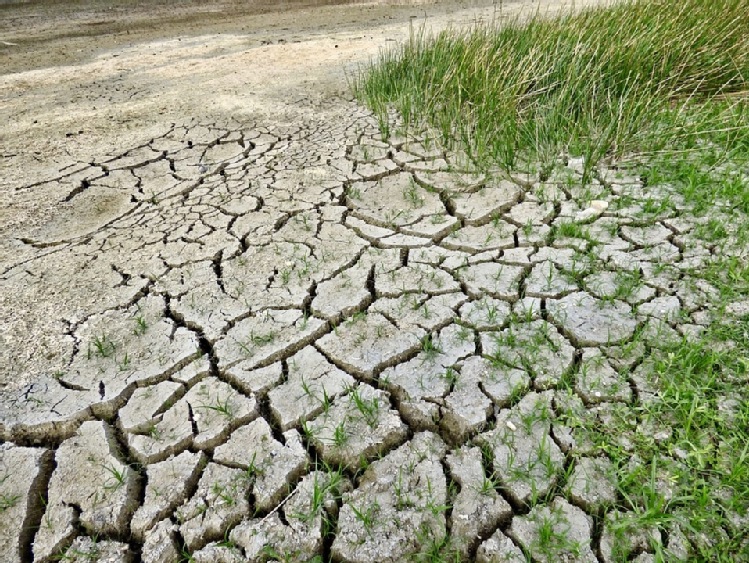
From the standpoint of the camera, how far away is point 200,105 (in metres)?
4.50

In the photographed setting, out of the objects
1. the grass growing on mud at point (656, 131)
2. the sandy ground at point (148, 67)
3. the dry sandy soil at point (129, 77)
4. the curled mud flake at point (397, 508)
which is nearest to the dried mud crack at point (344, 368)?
the curled mud flake at point (397, 508)

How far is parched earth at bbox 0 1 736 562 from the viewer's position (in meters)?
1.51

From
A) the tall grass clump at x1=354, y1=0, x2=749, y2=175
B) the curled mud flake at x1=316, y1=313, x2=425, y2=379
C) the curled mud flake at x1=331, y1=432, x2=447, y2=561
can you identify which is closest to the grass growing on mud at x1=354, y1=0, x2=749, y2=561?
the tall grass clump at x1=354, y1=0, x2=749, y2=175

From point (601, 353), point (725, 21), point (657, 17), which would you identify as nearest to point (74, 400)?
point (601, 353)

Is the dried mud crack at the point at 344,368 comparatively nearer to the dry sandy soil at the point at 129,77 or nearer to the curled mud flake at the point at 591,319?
the curled mud flake at the point at 591,319

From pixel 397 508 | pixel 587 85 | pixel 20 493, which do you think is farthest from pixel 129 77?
pixel 397 508

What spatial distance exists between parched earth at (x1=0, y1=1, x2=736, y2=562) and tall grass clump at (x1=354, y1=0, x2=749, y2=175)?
32 centimetres

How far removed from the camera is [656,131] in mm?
3299

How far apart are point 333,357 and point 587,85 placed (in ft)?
8.20

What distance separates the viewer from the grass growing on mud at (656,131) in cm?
149

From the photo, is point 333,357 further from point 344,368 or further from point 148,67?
point 148,67

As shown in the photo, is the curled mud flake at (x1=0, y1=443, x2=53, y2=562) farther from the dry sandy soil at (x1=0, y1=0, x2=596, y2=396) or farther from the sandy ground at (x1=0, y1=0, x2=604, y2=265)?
the sandy ground at (x1=0, y1=0, x2=604, y2=265)

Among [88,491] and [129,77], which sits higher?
[129,77]

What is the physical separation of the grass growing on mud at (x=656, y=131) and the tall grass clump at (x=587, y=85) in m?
0.01
